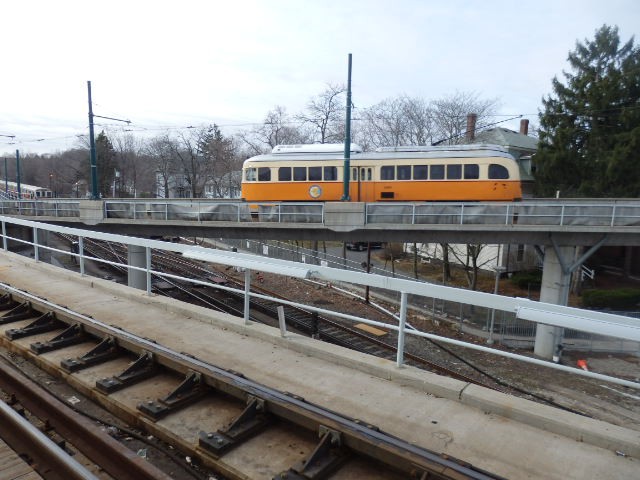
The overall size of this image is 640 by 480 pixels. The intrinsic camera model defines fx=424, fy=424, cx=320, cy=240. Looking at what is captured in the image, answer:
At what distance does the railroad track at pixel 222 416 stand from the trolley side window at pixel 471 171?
18.4 m

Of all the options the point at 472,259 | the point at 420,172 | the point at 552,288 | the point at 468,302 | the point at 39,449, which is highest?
the point at 420,172

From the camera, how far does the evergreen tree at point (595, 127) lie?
1085 inches

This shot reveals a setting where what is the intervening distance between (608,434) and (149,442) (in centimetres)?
351

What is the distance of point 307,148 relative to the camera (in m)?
22.6

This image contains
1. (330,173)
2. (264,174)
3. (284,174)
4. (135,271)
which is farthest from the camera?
(264,174)

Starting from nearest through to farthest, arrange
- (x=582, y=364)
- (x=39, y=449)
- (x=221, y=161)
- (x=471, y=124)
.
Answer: (x=39, y=449) → (x=582, y=364) → (x=471, y=124) → (x=221, y=161)

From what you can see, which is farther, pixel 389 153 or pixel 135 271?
pixel 389 153

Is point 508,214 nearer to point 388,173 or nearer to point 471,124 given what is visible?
point 388,173

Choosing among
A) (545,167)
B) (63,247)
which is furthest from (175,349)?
(63,247)

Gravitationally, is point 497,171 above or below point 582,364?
above

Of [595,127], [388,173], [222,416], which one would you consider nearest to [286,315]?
[388,173]

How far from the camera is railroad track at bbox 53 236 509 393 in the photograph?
14.7 metres

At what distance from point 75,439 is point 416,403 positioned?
282 centimetres

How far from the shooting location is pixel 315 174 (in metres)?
21.6
